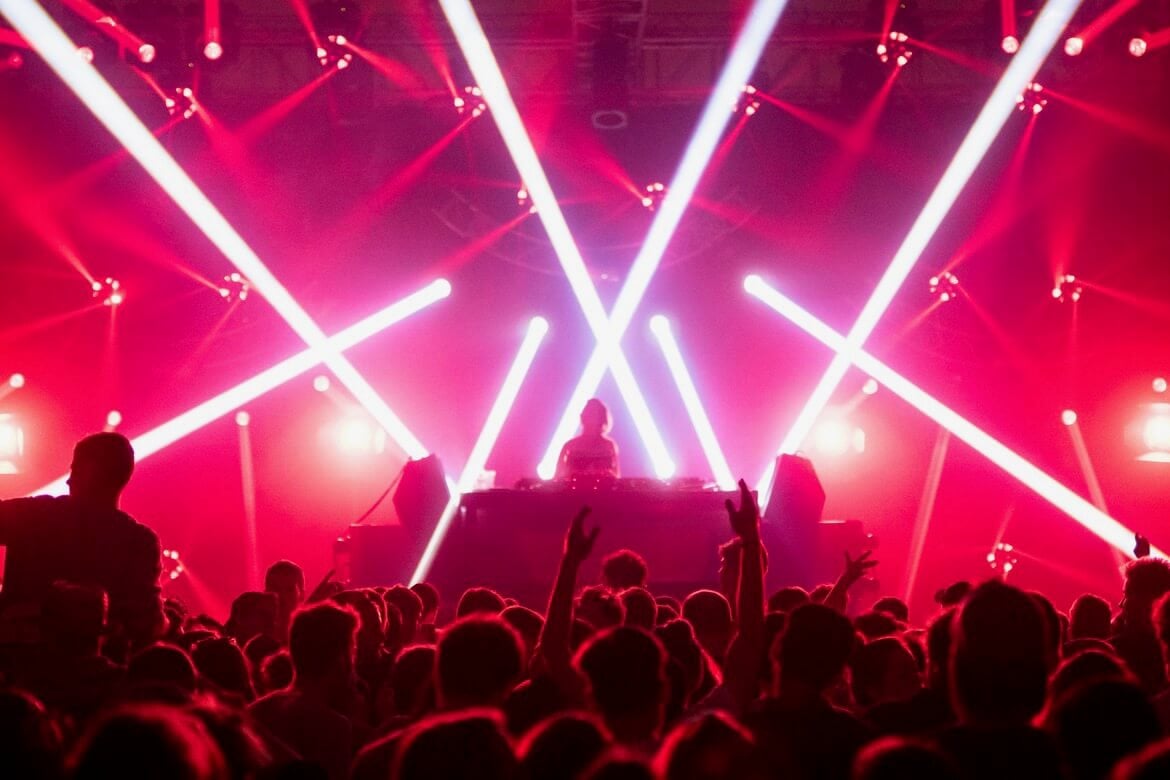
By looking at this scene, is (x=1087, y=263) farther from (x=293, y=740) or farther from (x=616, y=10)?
(x=293, y=740)

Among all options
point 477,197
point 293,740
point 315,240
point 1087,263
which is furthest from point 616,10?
point 293,740

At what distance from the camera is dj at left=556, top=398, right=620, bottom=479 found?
33.2 ft

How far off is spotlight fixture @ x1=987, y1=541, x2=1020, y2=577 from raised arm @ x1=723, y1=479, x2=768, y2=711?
1067cm

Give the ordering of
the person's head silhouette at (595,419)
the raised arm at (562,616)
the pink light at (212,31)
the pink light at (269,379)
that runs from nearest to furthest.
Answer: the raised arm at (562,616), the person's head silhouette at (595,419), the pink light at (212,31), the pink light at (269,379)

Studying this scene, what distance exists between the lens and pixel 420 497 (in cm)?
873

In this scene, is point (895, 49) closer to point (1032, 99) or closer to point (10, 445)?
point (1032, 99)


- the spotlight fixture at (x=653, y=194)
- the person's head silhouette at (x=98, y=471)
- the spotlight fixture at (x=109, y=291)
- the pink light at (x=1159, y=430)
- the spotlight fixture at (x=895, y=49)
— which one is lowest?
the person's head silhouette at (x=98, y=471)

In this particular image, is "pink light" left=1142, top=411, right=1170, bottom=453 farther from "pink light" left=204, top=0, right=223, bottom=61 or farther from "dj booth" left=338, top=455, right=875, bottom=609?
"pink light" left=204, top=0, right=223, bottom=61

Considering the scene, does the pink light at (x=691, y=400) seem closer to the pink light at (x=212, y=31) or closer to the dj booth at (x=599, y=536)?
the dj booth at (x=599, y=536)

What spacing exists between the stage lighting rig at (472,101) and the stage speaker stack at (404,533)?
590cm

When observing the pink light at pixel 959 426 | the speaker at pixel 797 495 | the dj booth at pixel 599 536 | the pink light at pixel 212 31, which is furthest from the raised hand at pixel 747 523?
the pink light at pixel 959 426

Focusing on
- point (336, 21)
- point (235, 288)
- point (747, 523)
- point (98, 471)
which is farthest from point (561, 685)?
point (235, 288)

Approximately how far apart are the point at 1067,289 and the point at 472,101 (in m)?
7.28

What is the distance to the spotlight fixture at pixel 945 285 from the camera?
45.0ft
